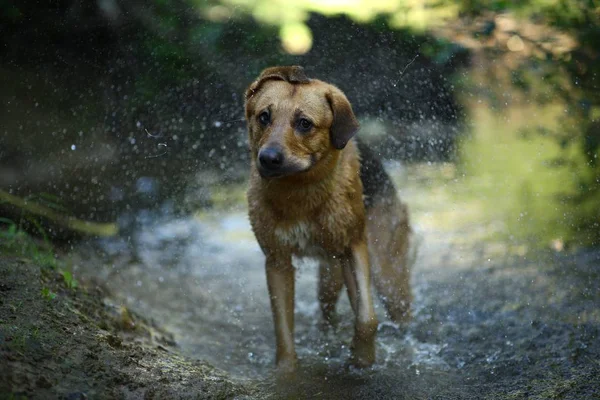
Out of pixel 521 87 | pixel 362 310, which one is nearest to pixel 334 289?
pixel 362 310

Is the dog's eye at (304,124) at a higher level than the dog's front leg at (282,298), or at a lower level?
higher

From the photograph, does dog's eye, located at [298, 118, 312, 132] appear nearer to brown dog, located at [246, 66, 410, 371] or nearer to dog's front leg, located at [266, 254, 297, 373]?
brown dog, located at [246, 66, 410, 371]

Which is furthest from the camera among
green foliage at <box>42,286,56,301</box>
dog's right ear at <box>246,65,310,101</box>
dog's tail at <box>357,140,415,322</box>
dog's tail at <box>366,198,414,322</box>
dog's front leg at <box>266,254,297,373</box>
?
dog's tail at <box>366,198,414,322</box>

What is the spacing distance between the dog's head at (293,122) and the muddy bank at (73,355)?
131 cm

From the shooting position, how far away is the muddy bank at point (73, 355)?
306cm

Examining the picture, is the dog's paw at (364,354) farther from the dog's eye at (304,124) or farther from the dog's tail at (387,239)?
the dog's eye at (304,124)

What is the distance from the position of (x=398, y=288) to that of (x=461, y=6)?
3.86m

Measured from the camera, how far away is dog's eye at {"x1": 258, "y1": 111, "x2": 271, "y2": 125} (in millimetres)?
4305

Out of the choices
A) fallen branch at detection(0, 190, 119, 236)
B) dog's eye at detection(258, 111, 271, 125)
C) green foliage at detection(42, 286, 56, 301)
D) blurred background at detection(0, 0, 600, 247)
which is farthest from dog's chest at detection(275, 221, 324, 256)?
fallen branch at detection(0, 190, 119, 236)

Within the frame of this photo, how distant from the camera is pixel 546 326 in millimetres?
5172

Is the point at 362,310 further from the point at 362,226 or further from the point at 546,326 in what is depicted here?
the point at 546,326

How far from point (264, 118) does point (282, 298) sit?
1.30 m

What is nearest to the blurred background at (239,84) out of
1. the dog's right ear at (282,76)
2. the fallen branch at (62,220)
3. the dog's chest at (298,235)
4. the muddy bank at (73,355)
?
the fallen branch at (62,220)

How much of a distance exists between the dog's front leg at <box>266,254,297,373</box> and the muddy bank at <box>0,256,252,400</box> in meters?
0.51
